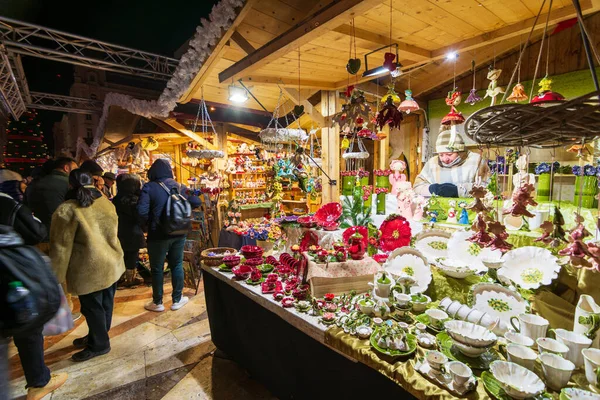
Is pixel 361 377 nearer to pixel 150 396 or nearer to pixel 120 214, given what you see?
pixel 150 396

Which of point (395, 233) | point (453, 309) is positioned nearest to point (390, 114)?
point (395, 233)

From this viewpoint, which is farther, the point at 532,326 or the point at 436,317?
the point at 436,317

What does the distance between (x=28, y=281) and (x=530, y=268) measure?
86.3 inches

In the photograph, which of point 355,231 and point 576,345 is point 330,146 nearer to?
point 355,231

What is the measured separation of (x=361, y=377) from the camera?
1.34m

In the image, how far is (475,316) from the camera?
1.32 m

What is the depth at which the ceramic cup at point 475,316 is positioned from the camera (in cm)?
130

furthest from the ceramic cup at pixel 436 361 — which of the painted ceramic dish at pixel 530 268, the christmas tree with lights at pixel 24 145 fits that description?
the christmas tree with lights at pixel 24 145

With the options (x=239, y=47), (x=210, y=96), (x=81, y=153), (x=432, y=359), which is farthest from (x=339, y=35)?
(x=81, y=153)

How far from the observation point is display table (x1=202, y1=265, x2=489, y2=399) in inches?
46.7

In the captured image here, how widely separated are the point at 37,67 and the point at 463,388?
13149mm

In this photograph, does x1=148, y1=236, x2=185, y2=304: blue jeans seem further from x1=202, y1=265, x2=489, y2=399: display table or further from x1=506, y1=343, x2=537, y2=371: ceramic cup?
x1=506, y1=343, x2=537, y2=371: ceramic cup

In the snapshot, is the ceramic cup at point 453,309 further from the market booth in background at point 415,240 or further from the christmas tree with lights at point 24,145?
the christmas tree with lights at point 24,145

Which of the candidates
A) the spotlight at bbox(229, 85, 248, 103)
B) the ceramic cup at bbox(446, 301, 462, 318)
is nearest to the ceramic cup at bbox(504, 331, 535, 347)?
the ceramic cup at bbox(446, 301, 462, 318)
